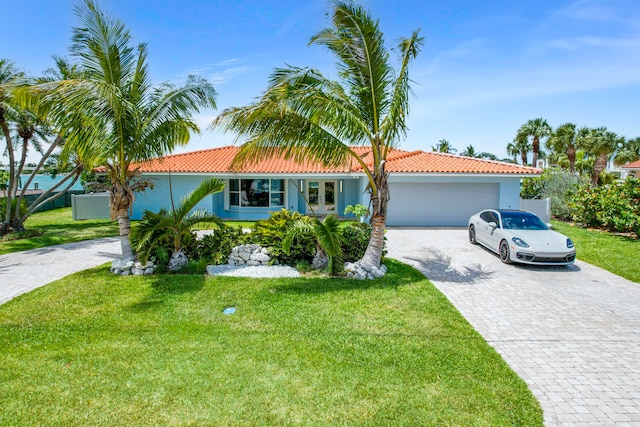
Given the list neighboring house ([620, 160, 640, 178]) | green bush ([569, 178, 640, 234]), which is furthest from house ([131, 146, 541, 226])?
neighboring house ([620, 160, 640, 178])

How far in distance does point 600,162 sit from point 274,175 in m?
25.1

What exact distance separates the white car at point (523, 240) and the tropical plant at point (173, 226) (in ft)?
27.7

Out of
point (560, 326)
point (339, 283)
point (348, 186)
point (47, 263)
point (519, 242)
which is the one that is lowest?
point (560, 326)

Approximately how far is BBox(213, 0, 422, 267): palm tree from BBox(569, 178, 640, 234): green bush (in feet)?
39.0

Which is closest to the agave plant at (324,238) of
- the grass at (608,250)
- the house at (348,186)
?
the house at (348,186)

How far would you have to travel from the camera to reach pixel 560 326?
21.2 ft

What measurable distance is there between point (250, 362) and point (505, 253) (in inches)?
352

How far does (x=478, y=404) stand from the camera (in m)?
4.16

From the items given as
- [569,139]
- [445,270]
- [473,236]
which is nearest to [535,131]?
[569,139]

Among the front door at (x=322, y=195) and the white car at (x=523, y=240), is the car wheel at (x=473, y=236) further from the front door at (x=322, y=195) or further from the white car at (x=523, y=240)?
the front door at (x=322, y=195)

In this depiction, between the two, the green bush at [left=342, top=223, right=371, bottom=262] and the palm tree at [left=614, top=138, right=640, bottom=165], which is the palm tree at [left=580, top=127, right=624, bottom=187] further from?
the green bush at [left=342, top=223, right=371, bottom=262]

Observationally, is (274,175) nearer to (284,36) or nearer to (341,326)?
(284,36)

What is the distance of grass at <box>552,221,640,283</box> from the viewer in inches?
413

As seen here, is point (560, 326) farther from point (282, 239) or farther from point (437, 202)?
point (437, 202)
